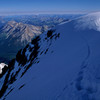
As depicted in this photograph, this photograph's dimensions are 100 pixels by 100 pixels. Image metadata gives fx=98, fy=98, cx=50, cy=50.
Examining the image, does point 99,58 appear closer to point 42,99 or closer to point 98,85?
point 98,85

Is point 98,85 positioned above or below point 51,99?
above

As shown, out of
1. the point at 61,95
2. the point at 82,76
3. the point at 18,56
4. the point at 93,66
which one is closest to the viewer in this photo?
the point at 61,95

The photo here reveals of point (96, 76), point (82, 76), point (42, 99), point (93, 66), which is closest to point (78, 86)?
point (82, 76)

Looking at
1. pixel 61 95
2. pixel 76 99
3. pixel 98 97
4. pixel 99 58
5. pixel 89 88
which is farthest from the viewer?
pixel 99 58

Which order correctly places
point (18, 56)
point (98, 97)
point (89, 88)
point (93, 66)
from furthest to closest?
1. point (18, 56)
2. point (93, 66)
3. point (89, 88)
4. point (98, 97)

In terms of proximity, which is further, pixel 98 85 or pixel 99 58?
pixel 99 58

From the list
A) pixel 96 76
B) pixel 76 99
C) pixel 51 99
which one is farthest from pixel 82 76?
pixel 51 99

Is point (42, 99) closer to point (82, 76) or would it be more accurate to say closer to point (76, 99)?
point (76, 99)

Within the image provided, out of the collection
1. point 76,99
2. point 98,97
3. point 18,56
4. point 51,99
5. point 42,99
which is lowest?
point 18,56

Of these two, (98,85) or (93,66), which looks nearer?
(98,85)
